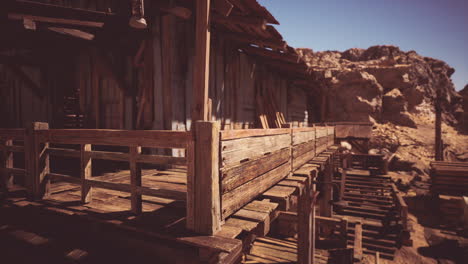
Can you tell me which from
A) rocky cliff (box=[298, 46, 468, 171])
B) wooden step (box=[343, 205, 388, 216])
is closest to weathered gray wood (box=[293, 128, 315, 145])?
wooden step (box=[343, 205, 388, 216])

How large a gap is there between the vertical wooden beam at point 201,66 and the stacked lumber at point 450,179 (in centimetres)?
1881

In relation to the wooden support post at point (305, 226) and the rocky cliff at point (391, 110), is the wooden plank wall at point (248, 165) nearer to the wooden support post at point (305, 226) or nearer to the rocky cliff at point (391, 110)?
the wooden support post at point (305, 226)

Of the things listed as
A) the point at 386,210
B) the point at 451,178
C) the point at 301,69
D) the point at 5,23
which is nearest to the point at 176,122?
the point at 5,23

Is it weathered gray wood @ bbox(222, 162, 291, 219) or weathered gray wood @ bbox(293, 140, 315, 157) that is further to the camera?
weathered gray wood @ bbox(293, 140, 315, 157)

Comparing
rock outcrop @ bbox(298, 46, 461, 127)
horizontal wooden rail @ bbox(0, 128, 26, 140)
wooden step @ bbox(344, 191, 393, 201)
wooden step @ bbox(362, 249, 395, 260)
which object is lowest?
wooden step @ bbox(362, 249, 395, 260)

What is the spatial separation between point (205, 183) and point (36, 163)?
3.07 m

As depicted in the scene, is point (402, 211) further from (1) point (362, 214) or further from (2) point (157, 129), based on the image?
(2) point (157, 129)

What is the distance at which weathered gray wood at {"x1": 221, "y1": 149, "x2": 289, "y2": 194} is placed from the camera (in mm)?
2627

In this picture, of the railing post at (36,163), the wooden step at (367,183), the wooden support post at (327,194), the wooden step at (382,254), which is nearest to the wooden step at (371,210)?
the wooden support post at (327,194)

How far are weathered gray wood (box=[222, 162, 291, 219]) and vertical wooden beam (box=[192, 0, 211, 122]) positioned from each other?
1.13m

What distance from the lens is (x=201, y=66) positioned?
11.0ft

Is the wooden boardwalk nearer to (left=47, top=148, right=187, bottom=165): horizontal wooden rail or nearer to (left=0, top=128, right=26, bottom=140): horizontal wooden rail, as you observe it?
(left=47, top=148, right=187, bottom=165): horizontal wooden rail

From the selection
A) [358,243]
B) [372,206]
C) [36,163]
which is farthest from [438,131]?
[36,163]

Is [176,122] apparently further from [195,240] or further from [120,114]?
[195,240]
